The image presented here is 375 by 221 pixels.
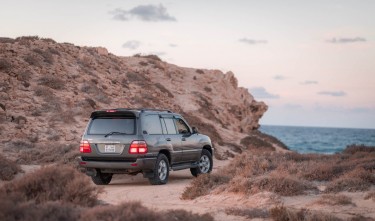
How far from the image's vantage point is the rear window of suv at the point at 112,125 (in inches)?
551

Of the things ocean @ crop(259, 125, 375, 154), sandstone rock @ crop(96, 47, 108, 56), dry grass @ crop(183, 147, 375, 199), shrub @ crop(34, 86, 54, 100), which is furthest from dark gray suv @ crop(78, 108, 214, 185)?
sandstone rock @ crop(96, 47, 108, 56)

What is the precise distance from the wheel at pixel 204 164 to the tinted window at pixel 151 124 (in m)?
2.64

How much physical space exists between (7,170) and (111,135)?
3.16 m

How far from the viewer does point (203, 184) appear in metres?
13.0

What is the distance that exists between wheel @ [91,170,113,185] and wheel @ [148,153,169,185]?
1.44 metres

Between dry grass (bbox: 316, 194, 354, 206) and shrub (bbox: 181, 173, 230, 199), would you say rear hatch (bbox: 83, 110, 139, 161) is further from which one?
dry grass (bbox: 316, 194, 354, 206)

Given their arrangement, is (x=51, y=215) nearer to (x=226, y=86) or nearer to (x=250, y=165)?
(x=250, y=165)

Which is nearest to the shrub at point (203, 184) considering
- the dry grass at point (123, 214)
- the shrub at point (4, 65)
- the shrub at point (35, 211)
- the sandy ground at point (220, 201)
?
the sandy ground at point (220, 201)

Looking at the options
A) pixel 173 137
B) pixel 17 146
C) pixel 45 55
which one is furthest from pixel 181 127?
pixel 45 55

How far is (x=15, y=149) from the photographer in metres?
21.0

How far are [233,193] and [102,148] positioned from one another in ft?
12.7

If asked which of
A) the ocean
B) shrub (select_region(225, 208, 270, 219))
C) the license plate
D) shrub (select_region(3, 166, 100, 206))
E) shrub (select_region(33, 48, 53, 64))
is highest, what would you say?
shrub (select_region(33, 48, 53, 64))

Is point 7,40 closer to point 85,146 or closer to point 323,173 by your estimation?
point 85,146

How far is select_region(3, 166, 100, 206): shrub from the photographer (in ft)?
28.3
